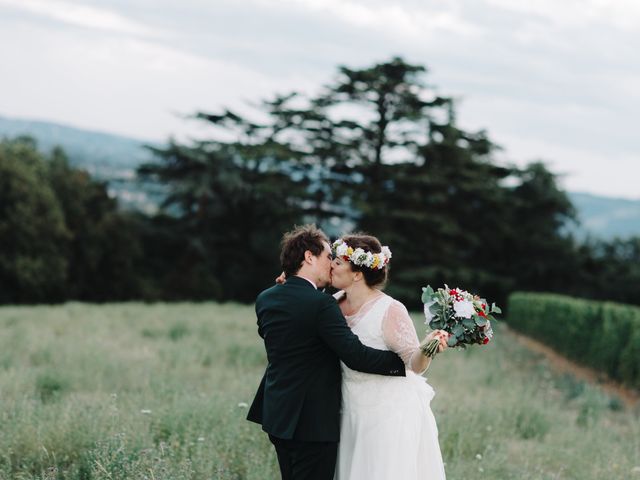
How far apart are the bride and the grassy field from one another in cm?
111

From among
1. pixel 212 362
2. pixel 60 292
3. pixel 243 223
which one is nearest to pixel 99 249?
pixel 60 292

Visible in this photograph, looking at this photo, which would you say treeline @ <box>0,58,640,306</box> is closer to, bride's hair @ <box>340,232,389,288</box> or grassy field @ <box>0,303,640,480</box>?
grassy field @ <box>0,303,640,480</box>

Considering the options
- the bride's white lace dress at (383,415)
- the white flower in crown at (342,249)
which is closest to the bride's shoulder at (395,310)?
the bride's white lace dress at (383,415)

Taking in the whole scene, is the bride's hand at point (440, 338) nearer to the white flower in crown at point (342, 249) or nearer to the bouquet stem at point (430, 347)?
the bouquet stem at point (430, 347)

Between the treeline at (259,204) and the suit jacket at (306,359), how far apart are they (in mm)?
31021

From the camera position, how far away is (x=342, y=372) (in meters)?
4.32

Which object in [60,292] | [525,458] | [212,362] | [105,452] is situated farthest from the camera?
[60,292]

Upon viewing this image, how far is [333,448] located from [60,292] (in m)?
33.0

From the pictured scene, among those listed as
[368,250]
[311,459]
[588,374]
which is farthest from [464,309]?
[588,374]

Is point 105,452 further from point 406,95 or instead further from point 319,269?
point 406,95

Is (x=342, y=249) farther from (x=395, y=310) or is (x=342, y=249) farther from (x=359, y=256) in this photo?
(x=395, y=310)

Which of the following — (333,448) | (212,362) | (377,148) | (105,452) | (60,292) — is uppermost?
(377,148)

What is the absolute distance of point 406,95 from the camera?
120ft

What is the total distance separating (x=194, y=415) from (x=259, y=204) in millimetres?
31626
